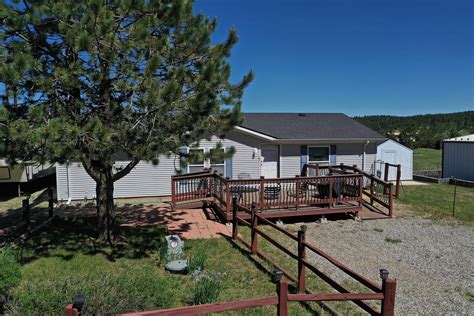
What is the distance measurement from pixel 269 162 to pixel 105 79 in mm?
9975

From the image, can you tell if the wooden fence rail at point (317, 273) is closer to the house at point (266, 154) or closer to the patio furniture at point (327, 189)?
the patio furniture at point (327, 189)

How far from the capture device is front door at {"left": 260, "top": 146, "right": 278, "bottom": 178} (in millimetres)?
14536

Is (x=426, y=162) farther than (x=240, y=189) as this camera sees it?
Yes

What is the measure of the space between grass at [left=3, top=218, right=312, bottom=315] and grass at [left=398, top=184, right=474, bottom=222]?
25.4ft

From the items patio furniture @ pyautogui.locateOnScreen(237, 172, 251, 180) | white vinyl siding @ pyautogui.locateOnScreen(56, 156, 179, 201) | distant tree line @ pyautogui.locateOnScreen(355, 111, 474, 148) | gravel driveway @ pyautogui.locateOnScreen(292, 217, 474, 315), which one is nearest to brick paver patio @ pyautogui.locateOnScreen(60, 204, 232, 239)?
white vinyl siding @ pyautogui.locateOnScreen(56, 156, 179, 201)

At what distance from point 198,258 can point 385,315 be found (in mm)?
3313

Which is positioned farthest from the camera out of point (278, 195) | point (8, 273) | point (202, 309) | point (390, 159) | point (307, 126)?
point (390, 159)

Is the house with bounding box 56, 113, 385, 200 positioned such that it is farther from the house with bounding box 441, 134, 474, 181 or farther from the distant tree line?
the distant tree line

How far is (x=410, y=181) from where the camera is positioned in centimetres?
1859

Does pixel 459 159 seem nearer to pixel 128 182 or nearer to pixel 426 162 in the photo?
pixel 426 162

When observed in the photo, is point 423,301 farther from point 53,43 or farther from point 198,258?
point 53,43

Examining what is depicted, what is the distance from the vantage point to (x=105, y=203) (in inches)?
274

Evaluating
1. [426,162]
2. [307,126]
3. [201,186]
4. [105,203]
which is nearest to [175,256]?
[105,203]

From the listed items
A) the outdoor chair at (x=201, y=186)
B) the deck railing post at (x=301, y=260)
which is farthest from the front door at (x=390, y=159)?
the deck railing post at (x=301, y=260)
